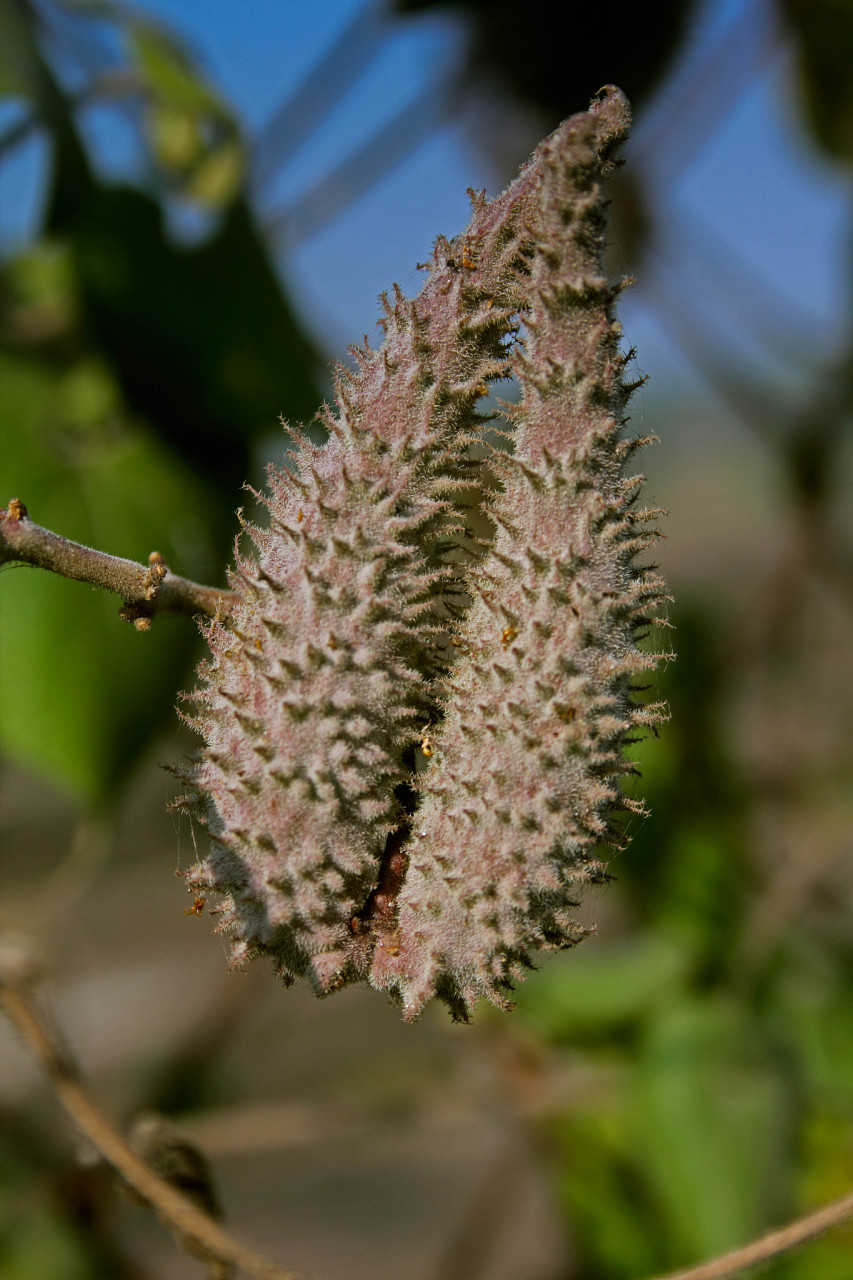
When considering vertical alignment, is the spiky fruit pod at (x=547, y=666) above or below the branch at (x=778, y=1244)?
above

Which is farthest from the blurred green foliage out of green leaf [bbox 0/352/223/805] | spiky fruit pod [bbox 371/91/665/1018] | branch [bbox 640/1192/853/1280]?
branch [bbox 640/1192/853/1280]

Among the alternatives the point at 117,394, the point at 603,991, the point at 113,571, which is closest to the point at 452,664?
the point at 113,571

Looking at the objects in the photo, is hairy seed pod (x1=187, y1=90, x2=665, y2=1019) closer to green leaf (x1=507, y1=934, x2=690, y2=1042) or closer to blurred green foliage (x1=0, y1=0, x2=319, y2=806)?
blurred green foliage (x1=0, y1=0, x2=319, y2=806)

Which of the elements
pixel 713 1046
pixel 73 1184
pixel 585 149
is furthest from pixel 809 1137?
pixel 585 149

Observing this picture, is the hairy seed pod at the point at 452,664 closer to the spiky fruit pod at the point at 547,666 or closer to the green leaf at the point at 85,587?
the spiky fruit pod at the point at 547,666

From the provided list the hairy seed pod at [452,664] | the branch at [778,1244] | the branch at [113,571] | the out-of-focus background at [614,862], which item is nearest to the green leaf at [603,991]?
the out-of-focus background at [614,862]
